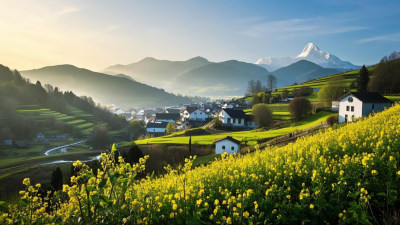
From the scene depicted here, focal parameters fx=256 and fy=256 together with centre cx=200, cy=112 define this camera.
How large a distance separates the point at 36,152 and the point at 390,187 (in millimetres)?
83132

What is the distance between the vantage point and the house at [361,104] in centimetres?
5041

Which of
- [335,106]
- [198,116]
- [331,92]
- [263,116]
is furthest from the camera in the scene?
[198,116]

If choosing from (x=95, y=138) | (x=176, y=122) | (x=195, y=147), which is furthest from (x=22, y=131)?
(x=195, y=147)

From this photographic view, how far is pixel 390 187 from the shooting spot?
17.1 ft

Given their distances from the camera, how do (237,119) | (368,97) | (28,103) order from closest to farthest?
(368,97) < (237,119) < (28,103)

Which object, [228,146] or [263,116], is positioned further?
[263,116]

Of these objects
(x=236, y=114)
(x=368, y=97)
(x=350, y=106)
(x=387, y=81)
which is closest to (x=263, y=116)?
(x=236, y=114)

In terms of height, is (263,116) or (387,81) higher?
(387,81)

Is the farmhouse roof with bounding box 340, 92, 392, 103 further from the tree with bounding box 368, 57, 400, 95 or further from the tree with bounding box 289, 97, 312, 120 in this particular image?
the tree with bounding box 368, 57, 400, 95

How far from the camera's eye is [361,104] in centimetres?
5016

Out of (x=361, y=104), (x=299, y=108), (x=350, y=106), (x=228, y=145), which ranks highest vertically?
(x=361, y=104)

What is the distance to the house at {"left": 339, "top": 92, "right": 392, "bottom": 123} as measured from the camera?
50406 mm

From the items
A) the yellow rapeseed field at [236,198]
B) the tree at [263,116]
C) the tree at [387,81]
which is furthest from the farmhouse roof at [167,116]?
the yellow rapeseed field at [236,198]

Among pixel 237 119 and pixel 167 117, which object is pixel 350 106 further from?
pixel 167 117
